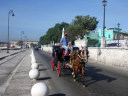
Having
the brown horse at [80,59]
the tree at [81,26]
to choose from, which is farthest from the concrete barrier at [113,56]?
the tree at [81,26]

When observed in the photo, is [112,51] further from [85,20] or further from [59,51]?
[85,20]

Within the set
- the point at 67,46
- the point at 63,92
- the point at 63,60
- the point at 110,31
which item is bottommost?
the point at 63,92

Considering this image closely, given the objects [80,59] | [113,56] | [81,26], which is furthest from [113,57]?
[81,26]

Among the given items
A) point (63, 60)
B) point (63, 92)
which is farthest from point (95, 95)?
point (63, 60)

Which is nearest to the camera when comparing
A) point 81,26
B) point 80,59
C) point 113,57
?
point 80,59

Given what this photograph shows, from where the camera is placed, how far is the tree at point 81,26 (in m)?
48.1

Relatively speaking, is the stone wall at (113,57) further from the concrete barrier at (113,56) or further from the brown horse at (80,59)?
the brown horse at (80,59)

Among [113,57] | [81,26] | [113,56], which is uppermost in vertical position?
[81,26]

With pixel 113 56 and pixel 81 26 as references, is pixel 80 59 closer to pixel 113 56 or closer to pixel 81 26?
pixel 113 56

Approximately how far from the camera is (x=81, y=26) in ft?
157

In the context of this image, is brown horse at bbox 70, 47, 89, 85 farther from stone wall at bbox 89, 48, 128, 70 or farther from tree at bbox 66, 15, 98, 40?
tree at bbox 66, 15, 98, 40

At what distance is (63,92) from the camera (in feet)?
22.6

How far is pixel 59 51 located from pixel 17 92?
494cm

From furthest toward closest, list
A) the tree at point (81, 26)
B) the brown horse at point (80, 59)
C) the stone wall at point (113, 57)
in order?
the tree at point (81, 26), the stone wall at point (113, 57), the brown horse at point (80, 59)
